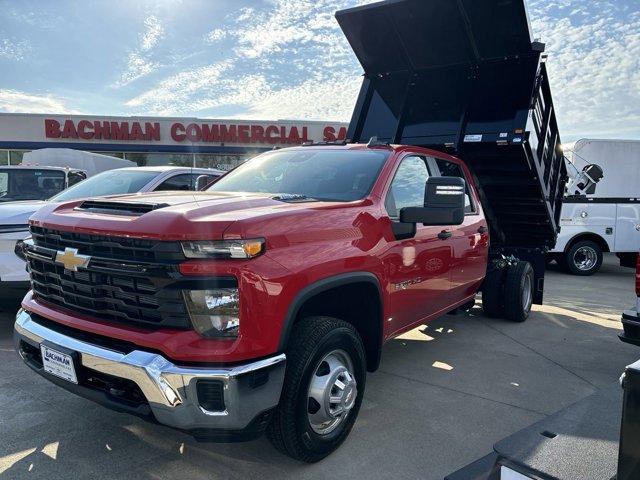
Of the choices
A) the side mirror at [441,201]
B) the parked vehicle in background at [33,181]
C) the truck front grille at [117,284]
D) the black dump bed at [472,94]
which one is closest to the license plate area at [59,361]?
the truck front grille at [117,284]

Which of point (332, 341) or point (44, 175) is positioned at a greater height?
point (44, 175)

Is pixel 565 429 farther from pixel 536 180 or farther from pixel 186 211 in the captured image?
pixel 536 180

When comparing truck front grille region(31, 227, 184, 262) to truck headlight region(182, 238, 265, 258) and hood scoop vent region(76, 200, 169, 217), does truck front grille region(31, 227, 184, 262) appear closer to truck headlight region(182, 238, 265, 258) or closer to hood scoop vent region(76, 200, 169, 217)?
truck headlight region(182, 238, 265, 258)

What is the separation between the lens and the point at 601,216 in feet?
37.0

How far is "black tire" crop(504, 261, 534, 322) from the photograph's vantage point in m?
6.32

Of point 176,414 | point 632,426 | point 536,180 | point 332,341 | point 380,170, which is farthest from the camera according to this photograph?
point 536,180

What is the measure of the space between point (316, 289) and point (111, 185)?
4384mm

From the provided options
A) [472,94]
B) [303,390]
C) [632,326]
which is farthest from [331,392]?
[472,94]

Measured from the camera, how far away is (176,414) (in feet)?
7.67

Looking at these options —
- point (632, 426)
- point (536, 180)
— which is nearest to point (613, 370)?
point (536, 180)

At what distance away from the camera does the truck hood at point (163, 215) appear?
94.4 inches

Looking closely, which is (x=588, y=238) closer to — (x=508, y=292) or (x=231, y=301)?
(x=508, y=292)

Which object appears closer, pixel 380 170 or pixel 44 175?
pixel 380 170

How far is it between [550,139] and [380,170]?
400 cm
